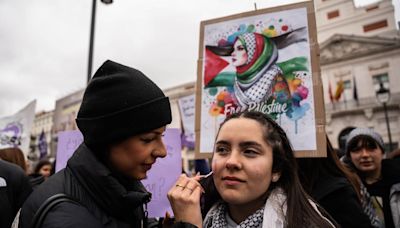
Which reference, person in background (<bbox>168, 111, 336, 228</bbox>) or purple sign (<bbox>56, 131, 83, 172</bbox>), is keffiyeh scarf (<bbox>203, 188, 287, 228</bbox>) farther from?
purple sign (<bbox>56, 131, 83, 172</bbox>)

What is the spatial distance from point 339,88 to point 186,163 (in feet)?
65.3

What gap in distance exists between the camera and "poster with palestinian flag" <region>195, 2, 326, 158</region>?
2.18 metres

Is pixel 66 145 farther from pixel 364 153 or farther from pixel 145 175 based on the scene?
pixel 364 153

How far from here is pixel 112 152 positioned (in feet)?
4.55

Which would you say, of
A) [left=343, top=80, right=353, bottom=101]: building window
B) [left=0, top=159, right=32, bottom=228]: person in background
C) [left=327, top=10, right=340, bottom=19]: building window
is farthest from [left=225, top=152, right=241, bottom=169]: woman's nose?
[left=327, top=10, right=340, bottom=19]: building window

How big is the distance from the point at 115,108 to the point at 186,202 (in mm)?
495

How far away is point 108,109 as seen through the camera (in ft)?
4.35

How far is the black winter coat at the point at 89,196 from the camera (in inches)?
46.6

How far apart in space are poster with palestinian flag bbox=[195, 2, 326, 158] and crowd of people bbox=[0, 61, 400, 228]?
35 cm

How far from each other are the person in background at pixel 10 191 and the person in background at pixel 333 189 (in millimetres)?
2139

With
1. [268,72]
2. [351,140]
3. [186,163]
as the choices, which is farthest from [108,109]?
[186,163]

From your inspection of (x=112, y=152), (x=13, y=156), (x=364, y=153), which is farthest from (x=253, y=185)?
(x=13, y=156)

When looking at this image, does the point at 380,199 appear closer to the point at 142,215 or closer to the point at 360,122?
the point at 142,215

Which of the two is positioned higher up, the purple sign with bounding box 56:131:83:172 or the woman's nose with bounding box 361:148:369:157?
the purple sign with bounding box 56:131:83:172
